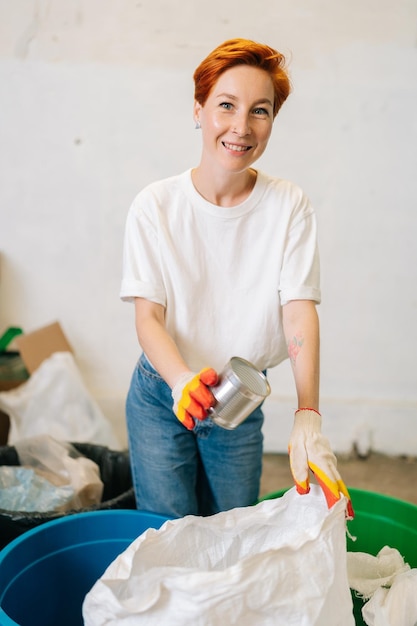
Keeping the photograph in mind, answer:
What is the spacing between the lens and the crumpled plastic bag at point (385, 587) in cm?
115

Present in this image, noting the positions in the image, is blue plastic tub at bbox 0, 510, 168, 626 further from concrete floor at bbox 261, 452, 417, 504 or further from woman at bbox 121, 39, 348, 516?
concrete floor at bbox 261, 452, 417, 504

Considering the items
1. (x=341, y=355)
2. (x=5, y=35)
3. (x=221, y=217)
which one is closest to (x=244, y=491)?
(x=221, y=217)

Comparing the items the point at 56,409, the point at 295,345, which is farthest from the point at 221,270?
the point at 56,409

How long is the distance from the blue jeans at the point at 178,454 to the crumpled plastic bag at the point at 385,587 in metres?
0.31

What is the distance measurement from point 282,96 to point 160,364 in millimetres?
599

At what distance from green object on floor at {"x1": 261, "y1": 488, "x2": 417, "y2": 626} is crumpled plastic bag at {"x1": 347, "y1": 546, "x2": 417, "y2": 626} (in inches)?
7.3

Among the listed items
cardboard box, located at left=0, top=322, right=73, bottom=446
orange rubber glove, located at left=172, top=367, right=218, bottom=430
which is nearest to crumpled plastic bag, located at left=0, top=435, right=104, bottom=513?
cardboard box, located at left=0, top=322, right=73, bottom=446

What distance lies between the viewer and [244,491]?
5.15 ft

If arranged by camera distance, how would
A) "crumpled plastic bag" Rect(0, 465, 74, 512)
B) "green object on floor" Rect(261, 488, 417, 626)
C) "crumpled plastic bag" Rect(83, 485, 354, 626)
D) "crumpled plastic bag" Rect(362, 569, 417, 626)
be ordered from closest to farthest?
"crumpled plastic bag" Rect(83, 485, 354, 626) → "crumpled plastic bag" Rect(362, 569, 417, 626) → "green object on floor" Rect(261, 488, 417, 626) → "crumpled plastic bag" Rect(0, 465, 74, 512)

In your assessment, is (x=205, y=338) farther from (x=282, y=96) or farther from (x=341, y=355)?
(x=341, y=355)

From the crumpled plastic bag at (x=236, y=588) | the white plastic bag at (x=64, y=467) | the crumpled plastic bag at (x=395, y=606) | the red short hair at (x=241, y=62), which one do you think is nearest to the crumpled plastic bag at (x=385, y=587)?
the crumpled plastic bag at (x=395, y=606)

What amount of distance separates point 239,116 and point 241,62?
→ 0.35ft

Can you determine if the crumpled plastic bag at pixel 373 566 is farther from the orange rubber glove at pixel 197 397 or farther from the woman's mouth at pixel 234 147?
the woman's mouth at pixel 234 147

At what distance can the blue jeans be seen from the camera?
1.51 meters
